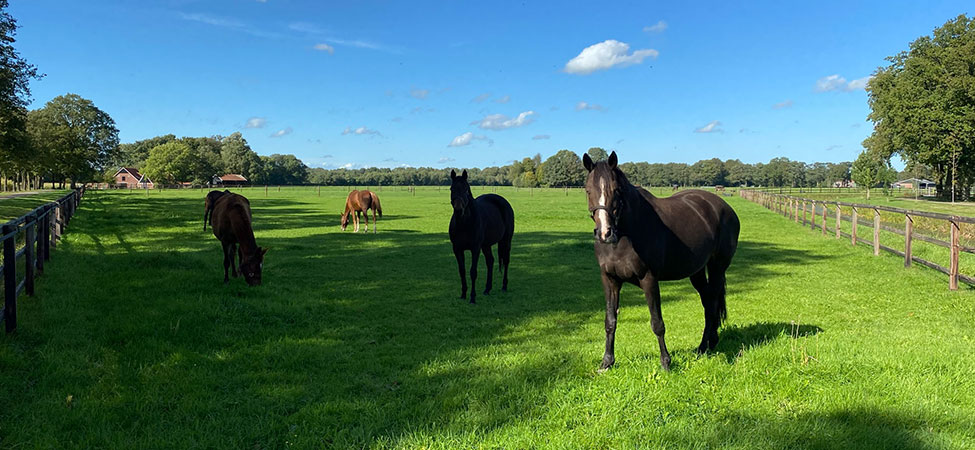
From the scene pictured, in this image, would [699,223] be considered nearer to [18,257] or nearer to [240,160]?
[18,257]

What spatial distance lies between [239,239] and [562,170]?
378 feet

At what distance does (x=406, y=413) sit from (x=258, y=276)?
6049 millimetres

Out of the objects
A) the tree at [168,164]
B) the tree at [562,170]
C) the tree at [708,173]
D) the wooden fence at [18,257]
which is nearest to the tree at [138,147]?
the tree at [168,164]

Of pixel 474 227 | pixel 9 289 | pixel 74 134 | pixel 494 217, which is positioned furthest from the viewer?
pixel 74 134

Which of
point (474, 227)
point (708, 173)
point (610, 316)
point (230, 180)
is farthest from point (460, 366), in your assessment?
point (708, 173)

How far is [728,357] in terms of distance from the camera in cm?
494

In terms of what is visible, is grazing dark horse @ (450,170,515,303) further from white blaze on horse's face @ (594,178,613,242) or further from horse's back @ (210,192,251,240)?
white blaze on horse's face @ (594,178,613,242)

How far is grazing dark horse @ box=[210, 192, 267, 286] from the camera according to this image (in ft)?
28.7

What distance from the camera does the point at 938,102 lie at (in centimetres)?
3831

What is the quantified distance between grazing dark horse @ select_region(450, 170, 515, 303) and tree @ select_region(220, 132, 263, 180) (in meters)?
117

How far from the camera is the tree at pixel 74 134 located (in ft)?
185

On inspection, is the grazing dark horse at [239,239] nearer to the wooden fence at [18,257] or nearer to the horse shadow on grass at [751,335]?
the wooden fence at [18,257]

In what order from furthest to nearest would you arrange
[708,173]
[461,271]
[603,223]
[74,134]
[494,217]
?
[708,173]
[74,134]
[494,217]
[461,271]
[603,223]

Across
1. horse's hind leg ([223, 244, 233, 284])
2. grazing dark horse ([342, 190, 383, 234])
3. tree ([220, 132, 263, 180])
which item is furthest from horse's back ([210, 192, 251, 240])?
Result: tree ([220, 132, 263, 180])
